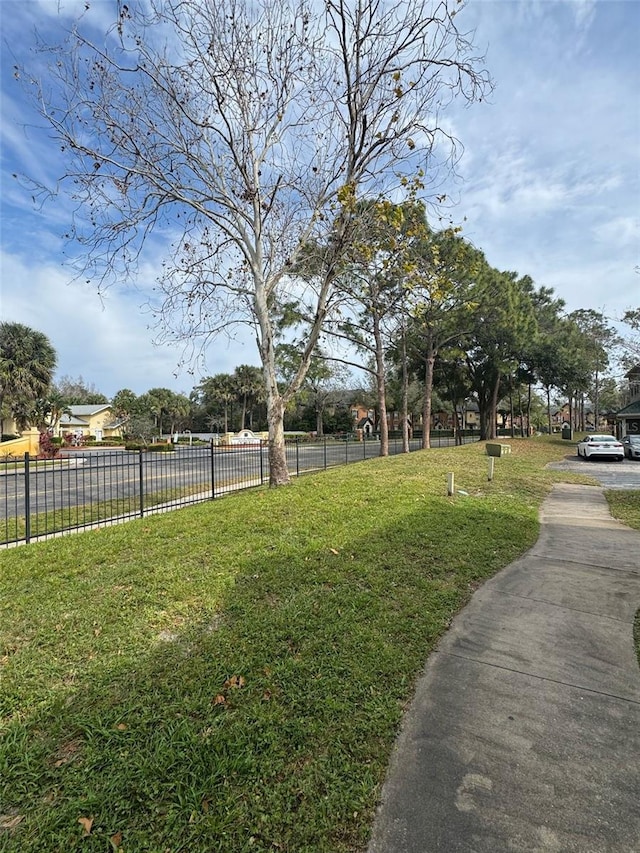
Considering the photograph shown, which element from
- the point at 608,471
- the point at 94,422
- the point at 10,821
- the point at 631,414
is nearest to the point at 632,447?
the point at 608,471

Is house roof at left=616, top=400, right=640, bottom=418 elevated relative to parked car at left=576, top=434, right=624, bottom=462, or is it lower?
elevated

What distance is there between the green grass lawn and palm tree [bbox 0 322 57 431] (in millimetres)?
28415

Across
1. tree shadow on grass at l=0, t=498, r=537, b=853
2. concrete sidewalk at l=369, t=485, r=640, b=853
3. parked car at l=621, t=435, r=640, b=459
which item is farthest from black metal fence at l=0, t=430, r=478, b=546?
parked car at l=621, t=435, r=640, b=459

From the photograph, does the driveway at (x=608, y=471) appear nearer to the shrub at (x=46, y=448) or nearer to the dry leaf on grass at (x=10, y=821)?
the dry leaf on grass at (x=10, y=821)

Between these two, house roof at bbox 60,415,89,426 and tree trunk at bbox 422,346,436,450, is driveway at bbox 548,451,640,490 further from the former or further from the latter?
house roof at bbox 60,415,89,426


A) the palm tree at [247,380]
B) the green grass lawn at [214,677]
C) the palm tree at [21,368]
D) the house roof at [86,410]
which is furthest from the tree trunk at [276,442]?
the house roof at [86,410]

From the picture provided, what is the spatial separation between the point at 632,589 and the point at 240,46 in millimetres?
10258

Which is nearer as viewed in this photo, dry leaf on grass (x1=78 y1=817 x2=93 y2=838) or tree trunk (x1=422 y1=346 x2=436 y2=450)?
dry leaf on grass (x1=78 y1=817 x2=93 y2=838)

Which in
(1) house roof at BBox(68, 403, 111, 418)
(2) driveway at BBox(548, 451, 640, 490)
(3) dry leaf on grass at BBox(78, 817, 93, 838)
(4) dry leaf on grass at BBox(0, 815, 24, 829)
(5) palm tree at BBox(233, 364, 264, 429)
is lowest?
(2) driveway at BBox(548, 451, 640, 490)

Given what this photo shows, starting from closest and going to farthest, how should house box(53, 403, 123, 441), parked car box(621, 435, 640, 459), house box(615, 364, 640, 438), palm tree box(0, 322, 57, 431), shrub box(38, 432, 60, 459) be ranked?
parked car box(621, 435, 640, 459)
shrub box(38, 432, 60, 459)
house box(615, 364, 640, 438)
palm tree box(0, 322, 57, 431)
house box(53, 403, 123, 441)

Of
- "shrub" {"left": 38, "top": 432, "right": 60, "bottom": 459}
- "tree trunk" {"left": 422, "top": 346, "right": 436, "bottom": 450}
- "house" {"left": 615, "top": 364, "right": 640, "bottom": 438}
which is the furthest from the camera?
"house" {"left": 615, "top": 364, "right": 640, "bottom": 438}

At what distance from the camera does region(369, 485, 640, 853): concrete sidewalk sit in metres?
1.82

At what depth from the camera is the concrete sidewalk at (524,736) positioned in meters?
1.82

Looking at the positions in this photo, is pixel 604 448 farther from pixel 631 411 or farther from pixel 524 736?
pixel 524 736
